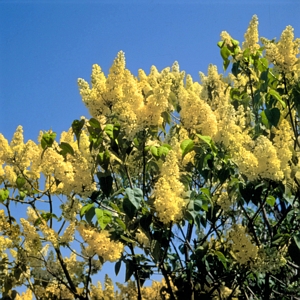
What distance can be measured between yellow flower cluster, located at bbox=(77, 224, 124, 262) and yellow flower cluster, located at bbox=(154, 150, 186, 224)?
49cm

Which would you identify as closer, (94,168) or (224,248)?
(94,168)

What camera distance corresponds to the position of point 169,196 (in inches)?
80.4

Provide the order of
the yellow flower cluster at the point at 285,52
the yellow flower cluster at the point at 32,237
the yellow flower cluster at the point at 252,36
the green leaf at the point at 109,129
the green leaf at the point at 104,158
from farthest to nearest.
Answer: the yellow flower cluster at the point at 252,36, the yellow flower cluster at the point at 32,237, the yellow flower cluster at the point at 285,52, the green leaf at the point at 104,158, the green leaf at the point at 109,129

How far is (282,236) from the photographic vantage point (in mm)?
2564

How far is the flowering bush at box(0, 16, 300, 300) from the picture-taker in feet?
7.36

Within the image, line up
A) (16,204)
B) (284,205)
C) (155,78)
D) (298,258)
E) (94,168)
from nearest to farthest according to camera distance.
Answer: (94,168) → (298,258) → (155,78) → (16,204) → (284,205)

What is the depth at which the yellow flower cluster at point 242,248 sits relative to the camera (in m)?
2.50

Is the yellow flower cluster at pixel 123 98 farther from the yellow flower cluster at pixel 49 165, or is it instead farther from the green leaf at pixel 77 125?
the yellow flower cluster at pixel 49 165

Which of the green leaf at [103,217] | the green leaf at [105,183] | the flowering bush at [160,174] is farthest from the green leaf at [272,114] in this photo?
the green leaf at [103,217]

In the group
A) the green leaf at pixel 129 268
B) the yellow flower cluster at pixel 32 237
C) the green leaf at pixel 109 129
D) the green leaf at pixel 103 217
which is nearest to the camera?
the green leaf at pixel 103 217

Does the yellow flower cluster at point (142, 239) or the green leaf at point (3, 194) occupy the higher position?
the green leaf at point (3, 194)

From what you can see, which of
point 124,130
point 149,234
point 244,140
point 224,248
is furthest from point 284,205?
point 124,130

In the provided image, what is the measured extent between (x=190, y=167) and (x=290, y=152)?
0.73 metres

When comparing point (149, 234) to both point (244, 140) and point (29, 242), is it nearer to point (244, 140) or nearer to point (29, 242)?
point (244, 140)
